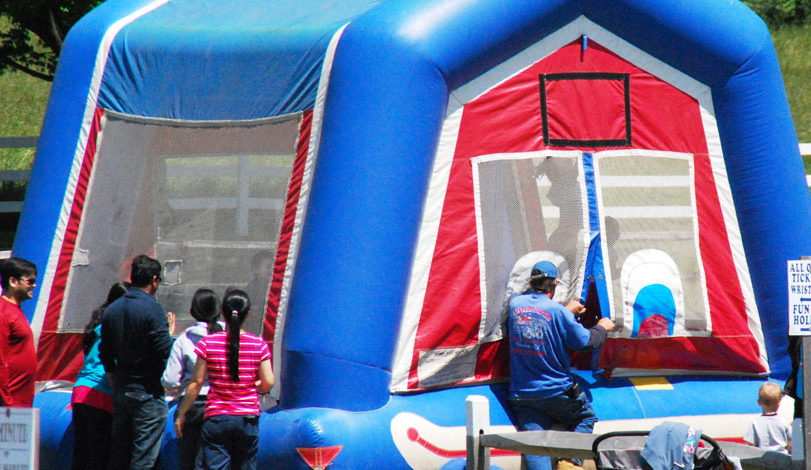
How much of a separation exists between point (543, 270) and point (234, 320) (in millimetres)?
1991

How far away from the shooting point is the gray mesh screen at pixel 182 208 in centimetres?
689

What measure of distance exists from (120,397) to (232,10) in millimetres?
2960

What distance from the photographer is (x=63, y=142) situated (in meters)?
7.39

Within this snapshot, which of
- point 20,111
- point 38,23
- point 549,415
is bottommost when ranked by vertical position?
point 549,415

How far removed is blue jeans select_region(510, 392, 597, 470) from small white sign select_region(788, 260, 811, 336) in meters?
1.76

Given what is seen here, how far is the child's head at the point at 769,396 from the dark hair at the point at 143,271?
3.49 metres

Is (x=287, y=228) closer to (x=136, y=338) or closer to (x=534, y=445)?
(x=136, y=338)

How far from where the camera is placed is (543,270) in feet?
21.4

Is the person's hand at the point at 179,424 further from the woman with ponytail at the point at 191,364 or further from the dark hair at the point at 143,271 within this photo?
the dark hair at the point at 143,271

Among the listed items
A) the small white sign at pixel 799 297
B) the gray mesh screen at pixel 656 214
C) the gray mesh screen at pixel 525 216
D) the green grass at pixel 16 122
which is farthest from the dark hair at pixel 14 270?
the green grass at pixel 16 122

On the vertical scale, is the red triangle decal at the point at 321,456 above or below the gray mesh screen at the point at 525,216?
below

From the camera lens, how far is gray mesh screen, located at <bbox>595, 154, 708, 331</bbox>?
716cm

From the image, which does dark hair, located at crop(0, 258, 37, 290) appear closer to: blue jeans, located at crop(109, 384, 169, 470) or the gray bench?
blue jeans, located at crop(109, 384, 169, 470)

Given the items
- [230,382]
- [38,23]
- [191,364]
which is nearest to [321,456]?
[230,382]
